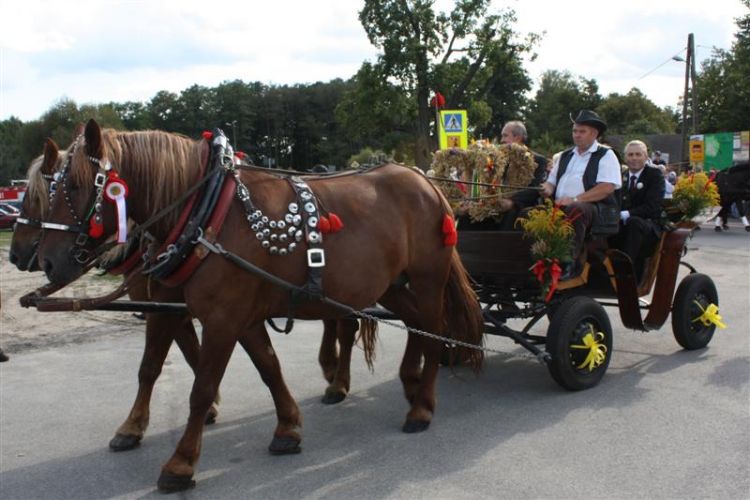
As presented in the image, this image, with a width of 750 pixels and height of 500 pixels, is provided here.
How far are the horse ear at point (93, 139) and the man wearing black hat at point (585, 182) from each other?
3.17 metres

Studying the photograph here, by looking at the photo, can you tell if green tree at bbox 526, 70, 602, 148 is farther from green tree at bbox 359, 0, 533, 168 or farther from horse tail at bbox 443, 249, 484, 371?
horse tail at bbox 443, 249, 484, 371

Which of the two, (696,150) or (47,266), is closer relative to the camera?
(47,266)

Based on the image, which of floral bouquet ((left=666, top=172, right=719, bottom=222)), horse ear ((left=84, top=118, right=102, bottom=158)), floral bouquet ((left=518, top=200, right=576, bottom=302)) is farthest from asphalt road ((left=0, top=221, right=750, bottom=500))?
horse ear ((left=84, top=118, right=102, bottom=158))

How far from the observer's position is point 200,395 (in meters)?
3.51

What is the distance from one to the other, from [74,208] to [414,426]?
7.82ft

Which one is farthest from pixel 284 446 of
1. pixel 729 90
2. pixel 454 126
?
pixel 729 90

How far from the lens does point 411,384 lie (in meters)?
4.71

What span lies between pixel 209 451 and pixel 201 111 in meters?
62.2

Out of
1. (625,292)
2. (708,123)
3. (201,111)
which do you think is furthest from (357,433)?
(201,111)

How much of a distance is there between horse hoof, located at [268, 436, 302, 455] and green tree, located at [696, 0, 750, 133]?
42724mm

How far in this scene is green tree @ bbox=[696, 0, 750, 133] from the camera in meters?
40.2

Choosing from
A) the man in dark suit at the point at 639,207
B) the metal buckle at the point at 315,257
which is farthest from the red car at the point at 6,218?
the metal buckle at the point at 315,257

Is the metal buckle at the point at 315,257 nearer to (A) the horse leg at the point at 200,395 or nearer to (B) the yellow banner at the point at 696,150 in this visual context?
(A) the horse leg at the point at 200,395

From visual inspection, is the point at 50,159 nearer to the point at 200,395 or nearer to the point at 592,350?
the point at 200,395
